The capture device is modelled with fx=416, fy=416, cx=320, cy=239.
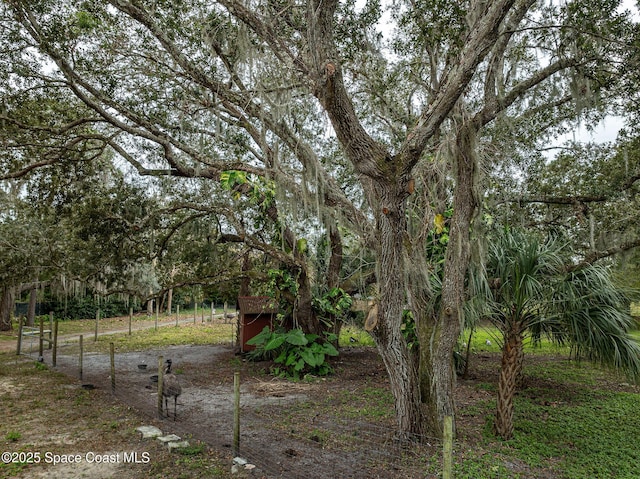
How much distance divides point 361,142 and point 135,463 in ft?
13.6

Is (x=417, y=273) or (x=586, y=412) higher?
(x=417, y=273)

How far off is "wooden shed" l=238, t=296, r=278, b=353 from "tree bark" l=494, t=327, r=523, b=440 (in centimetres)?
676

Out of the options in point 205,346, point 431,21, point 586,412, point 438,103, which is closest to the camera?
point 438,103

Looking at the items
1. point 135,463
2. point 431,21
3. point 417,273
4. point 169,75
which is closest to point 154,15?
point 169,75

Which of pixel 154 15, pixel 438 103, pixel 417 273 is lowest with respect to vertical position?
pixel 417 273

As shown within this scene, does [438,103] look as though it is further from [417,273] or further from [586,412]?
[586,412]

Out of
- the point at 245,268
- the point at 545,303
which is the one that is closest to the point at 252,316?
the point at 245,268

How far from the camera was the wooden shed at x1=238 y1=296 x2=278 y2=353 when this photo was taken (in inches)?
448

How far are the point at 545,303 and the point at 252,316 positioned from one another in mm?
8372

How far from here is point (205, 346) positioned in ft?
46.1

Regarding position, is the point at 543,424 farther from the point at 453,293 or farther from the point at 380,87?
the point at 380,87

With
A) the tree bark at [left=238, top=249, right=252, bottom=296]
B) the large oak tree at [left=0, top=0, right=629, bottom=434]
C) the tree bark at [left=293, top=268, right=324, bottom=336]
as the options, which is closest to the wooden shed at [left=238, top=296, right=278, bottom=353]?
the tree bark at [left=238, top=249, right=252, bottom=296]

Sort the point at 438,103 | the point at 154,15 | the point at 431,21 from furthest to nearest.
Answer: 1. the point at 154,15
2. the point at 431,21
3. the point at 438,103

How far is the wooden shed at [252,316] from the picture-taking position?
1137 cm
